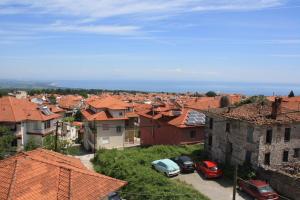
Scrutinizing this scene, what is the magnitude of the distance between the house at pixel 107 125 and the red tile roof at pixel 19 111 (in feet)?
25.1

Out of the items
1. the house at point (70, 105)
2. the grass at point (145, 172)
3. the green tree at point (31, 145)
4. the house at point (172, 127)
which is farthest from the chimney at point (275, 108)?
the house at point (70, 105)

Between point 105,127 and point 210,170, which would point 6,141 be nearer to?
point 105,127

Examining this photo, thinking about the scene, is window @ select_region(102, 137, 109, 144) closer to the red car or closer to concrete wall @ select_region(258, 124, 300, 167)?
the red car

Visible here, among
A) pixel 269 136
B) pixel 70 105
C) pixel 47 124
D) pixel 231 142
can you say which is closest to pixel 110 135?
pixel 47 124

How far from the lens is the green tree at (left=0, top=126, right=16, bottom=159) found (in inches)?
1889

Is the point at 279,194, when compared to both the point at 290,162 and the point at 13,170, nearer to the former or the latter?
the point at 290,162

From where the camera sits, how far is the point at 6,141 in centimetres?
4978

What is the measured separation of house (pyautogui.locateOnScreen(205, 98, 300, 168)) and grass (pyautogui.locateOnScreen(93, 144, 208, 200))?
5813 mm

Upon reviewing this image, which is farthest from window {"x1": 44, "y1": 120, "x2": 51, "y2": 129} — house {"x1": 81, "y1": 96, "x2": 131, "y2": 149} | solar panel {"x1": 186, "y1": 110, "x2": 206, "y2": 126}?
solar panel {"x1": 186, "y1": 110, "x2": 206, "y2": 126}

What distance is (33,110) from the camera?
193 feet

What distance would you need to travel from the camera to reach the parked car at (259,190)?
30.5 metres

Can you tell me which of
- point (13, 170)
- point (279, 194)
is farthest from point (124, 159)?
point (13, 170)

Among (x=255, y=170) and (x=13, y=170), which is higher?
(x=13, y=170)

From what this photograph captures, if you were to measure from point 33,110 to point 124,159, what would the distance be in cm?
2409
